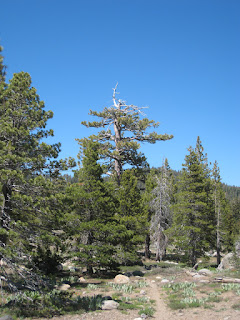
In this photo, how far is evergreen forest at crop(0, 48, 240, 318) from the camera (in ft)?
34.2

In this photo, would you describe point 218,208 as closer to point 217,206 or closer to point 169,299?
point 217,206

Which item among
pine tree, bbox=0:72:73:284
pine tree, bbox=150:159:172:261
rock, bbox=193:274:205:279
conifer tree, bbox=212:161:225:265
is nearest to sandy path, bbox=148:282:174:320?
rock, bbox=193:274:205:279

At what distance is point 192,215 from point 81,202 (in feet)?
38.1

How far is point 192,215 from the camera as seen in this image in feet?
81.0

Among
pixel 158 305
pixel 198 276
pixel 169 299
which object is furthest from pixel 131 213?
pixel 158 305

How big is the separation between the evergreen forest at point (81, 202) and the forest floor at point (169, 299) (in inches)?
89.0

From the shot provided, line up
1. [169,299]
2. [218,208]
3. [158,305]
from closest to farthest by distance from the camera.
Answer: [158,305], [169,299], [218,208]

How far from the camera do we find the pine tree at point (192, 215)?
2362cm

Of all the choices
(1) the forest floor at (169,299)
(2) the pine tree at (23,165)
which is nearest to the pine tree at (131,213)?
(1) the forest floor at (169,299)

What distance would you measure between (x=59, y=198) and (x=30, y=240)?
6.53ft

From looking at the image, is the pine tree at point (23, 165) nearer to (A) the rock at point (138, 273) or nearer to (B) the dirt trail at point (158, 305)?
(B) the dirt trail at point (158, 305)

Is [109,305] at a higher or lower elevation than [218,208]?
lower

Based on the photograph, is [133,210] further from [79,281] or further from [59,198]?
[59,198]

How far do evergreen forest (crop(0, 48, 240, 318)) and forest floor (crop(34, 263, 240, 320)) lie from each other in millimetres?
2260
